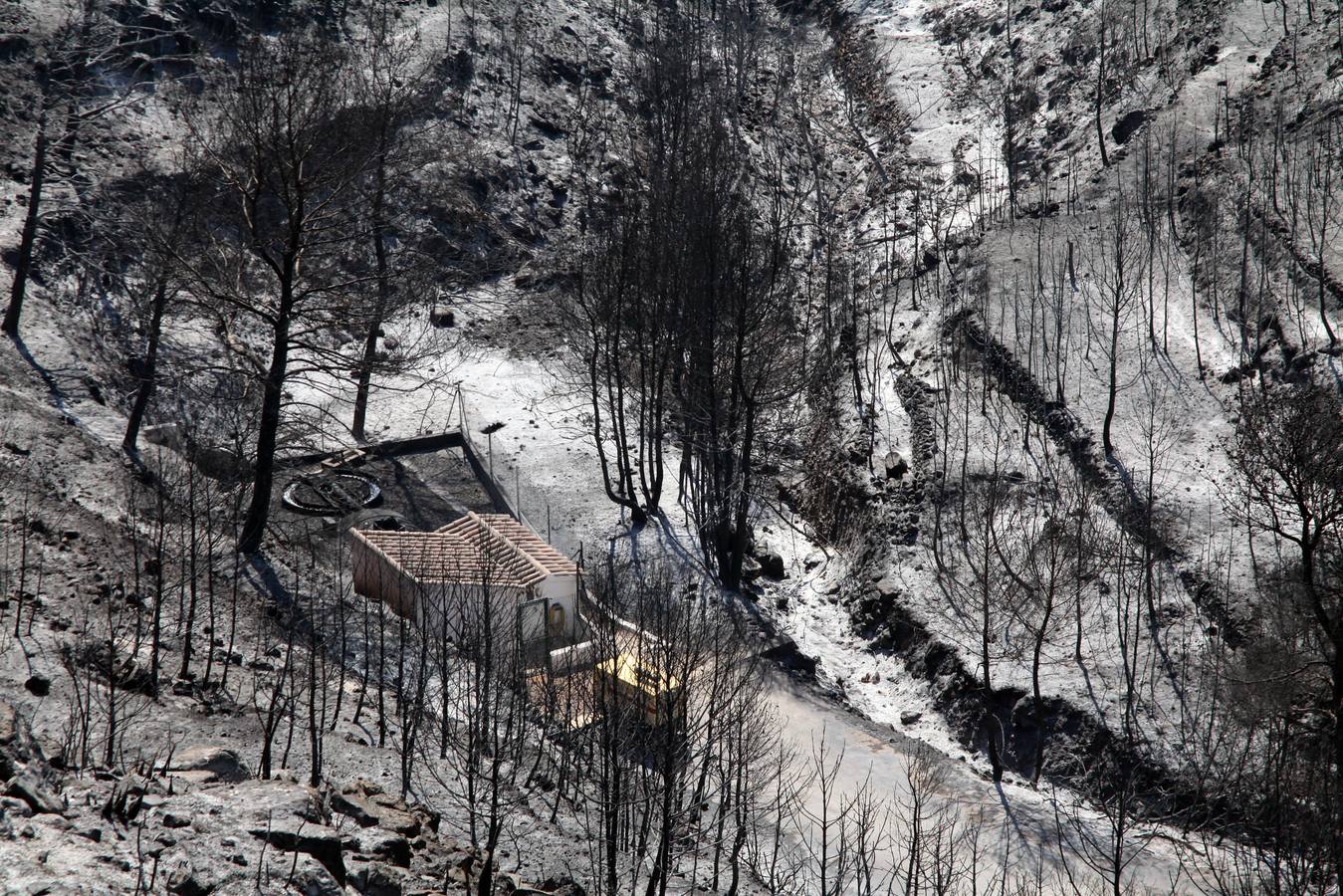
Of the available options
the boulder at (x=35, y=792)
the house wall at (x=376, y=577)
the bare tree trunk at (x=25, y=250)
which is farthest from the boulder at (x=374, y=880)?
the bare tree trunk at (x=25, y=250)

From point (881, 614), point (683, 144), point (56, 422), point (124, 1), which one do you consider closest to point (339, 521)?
point (56, 422)

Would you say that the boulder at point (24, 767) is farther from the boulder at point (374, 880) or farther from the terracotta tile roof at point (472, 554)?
the terracotta tile roof at point (472, 554)

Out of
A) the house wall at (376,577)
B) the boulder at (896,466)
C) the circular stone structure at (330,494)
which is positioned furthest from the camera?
the boulder at (896,466)

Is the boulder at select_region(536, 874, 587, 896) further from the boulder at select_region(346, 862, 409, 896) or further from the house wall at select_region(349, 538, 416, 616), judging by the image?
the house wall at select_region(349, 538, 416, 616)

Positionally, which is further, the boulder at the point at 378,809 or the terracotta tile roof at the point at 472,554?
the terracotta tile roof at the point at 472,554

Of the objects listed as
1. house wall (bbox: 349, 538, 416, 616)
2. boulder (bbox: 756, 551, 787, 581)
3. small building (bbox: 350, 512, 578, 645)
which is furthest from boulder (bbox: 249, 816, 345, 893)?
boulder (bbox: 756, 551, 787, 581)

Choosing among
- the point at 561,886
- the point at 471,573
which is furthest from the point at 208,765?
the point at 471,573
